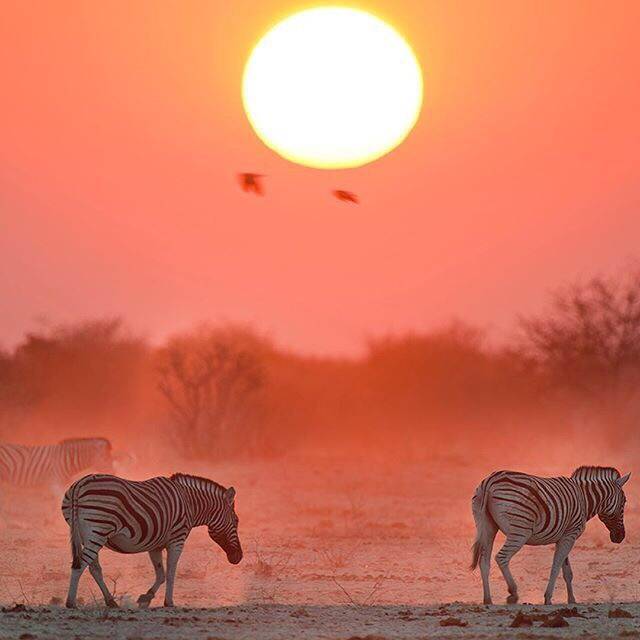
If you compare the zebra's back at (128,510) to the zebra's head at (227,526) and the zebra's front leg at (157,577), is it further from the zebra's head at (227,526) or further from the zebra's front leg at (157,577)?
the zebra's head at (227,526)

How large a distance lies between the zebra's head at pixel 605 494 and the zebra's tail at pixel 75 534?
4771 millimetres

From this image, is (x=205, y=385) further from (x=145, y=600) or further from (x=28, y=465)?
(x=145, y=600)

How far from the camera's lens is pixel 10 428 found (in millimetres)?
32906

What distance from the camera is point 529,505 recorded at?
11.0 metres

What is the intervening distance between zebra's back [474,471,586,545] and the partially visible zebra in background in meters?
10.3

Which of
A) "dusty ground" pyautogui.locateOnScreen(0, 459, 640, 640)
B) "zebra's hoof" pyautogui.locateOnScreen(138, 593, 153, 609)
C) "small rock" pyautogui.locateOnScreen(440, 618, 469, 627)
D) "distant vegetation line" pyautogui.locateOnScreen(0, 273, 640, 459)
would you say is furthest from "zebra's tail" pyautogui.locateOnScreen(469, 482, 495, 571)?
"distant vegetation line" pyautogui.locateOnScreen(0, 273, 640, 459)

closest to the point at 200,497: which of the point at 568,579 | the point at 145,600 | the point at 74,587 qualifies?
the point at 145,600

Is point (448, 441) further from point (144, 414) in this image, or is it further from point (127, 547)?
point (127, 547)

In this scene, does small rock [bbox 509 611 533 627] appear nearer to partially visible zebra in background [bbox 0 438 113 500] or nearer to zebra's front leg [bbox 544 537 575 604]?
zebra's front leg [bbox 544 537 575 604]

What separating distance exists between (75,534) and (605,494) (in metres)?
5.07

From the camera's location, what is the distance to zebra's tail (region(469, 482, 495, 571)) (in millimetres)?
11086

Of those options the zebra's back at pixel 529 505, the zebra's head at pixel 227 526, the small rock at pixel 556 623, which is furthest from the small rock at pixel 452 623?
the zebra's head at pixel 227 526

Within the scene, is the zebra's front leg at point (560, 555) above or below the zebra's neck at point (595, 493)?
below

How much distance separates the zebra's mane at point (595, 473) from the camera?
39.2ft
